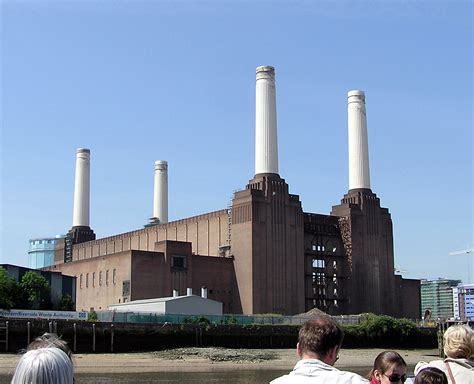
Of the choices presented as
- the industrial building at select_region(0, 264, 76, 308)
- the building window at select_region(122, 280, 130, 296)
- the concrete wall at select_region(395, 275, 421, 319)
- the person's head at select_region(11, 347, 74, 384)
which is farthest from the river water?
the concrete wall at select_region(395, 275, 421, 319)

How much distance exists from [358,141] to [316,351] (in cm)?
9434

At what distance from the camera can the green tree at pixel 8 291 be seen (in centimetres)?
7100

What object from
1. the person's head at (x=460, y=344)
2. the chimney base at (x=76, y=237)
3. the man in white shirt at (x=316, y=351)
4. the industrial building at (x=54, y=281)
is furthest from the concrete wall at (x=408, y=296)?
the man in white shirt at (x=316, y=351)

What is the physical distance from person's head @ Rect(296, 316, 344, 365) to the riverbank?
4739 centimetres

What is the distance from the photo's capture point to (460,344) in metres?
6.63

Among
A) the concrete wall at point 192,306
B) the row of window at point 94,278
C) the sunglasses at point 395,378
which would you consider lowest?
the sunglasses at point 395,378

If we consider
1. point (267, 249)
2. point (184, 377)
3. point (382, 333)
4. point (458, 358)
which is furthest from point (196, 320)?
point (458, 358)

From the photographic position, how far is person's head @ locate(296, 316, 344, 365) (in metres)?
5.32

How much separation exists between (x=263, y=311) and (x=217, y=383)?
44.9m

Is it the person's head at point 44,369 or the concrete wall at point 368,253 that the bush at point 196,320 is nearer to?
the concrete wall at point 368,253

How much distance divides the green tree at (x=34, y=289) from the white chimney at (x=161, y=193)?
4336 centimetres

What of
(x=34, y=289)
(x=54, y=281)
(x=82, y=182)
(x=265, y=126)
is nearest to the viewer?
(x=34, y=289)

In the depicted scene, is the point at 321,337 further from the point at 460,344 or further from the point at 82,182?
the point at 82,182

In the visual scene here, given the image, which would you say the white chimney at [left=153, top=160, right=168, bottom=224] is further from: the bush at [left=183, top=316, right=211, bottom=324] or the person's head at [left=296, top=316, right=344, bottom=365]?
the person's head at [left=296, top=316, right=344, bottom=365]
